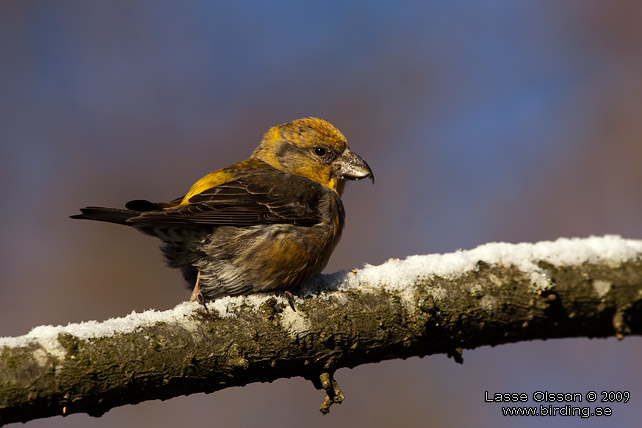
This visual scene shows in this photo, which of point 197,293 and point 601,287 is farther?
point 197,293

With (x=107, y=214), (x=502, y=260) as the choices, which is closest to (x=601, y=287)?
(x=502, y=260)

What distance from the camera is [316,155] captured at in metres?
5.68

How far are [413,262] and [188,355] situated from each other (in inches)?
51.2

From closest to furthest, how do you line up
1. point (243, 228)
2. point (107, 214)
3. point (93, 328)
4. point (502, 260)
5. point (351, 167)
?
point (93, 328) → point (502, 260) → point (107, 214) → point (243, 228) → point (351, 167)

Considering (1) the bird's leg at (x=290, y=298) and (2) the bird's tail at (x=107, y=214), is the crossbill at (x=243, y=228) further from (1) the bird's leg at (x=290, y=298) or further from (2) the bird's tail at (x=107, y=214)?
(1) the bird's leg at (x=290, y=298)

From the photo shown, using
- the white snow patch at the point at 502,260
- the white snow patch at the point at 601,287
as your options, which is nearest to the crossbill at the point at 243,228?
the white snow patch at the point at 502,260

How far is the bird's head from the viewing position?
18.5ft

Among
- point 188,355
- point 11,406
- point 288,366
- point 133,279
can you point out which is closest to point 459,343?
point 288,366

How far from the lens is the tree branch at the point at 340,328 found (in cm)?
277

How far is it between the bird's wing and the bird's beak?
0.50 m

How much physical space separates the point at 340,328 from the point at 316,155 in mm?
2656

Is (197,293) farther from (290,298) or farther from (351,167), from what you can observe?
(351,167)

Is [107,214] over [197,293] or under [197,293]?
over

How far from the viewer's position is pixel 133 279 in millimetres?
6738
